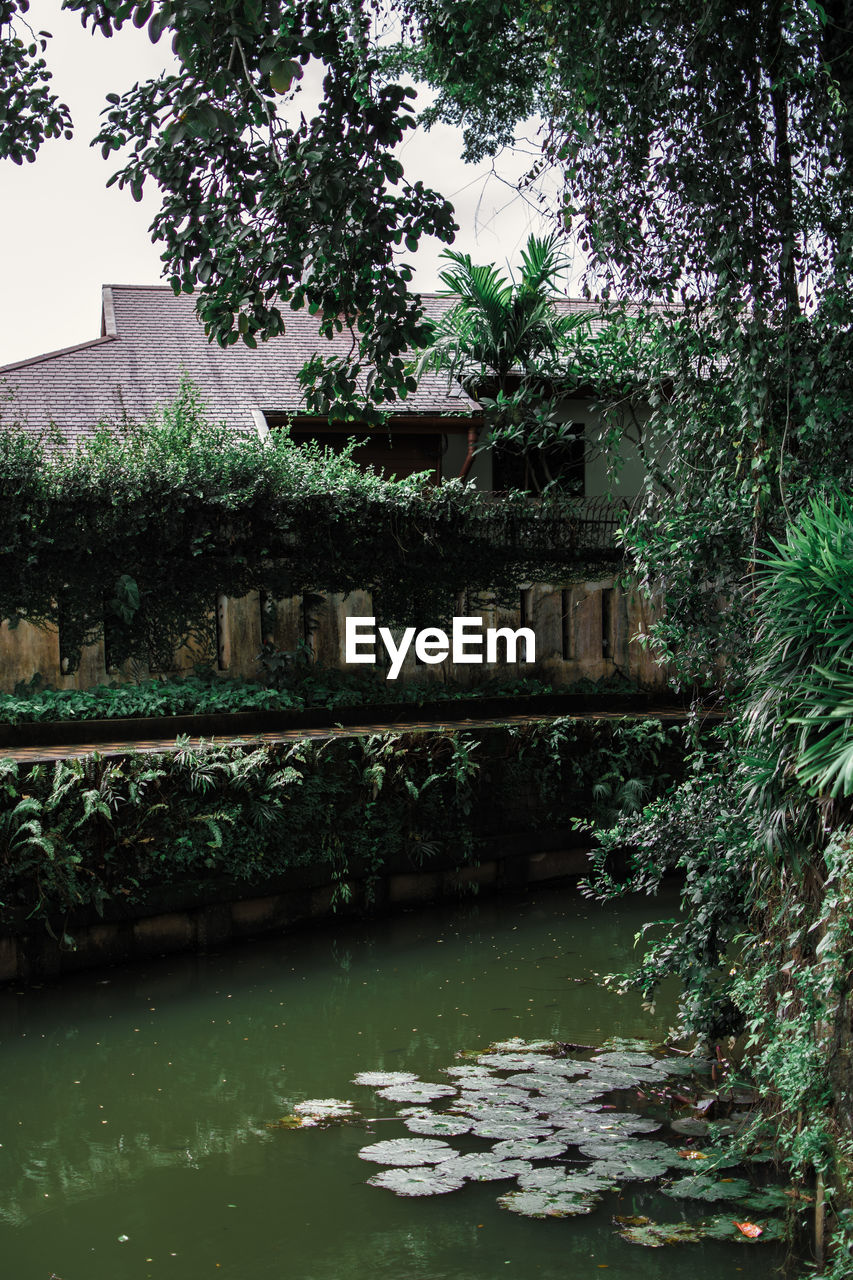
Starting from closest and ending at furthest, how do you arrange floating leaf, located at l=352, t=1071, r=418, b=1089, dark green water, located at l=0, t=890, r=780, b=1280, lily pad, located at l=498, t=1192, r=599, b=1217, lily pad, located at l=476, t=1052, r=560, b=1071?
dark green water, located at l=0, t=890, r=780, b=1280
lily pad, located at l=498, t=1192, r=599, b=1217
floating leaf, located at l=352, t=1071, r=418, b=1089
lily pad, located at l=476, t=1052, r=560, b=1071

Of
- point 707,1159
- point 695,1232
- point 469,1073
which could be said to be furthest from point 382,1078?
point 695,1232

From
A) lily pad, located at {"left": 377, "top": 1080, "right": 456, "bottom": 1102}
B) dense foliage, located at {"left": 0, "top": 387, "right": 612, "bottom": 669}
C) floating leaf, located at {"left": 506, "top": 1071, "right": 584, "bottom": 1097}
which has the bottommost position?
lily pad, located at {"left": 377, "top": 1080, "right": 456, "bottom": 1102}

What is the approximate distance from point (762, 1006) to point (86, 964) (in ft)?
15.6

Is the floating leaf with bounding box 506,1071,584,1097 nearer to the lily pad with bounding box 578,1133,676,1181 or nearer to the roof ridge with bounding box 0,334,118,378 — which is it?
the lily pad with bounding box 578,1133,676,1181

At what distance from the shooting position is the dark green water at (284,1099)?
405 cm

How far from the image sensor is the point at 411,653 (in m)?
11.9

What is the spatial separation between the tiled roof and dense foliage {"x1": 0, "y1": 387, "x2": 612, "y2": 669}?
3812 millimetres

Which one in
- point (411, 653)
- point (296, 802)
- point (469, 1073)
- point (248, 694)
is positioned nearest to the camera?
point (469, 1073)

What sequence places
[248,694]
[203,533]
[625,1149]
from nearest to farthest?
[625,1149] → [248,694] → [203,533]

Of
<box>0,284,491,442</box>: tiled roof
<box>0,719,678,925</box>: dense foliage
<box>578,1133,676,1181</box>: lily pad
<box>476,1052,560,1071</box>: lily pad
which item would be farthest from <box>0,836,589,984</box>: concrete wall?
<box>0,284,491,442</box>: tiled roof

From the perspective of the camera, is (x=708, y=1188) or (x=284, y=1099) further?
(x=284, y=1099)

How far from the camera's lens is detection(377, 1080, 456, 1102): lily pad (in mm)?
5469

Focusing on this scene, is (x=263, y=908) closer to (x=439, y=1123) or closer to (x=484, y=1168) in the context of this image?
(x=439, y=1123)

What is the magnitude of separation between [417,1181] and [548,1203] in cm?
52
